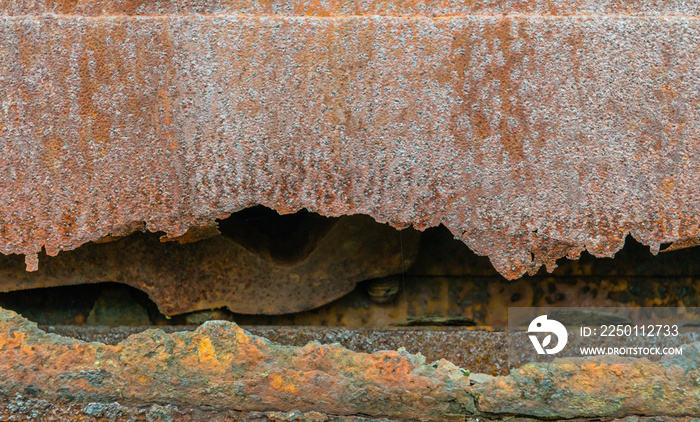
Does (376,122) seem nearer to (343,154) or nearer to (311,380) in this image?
(343,154)

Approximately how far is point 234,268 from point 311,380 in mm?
434

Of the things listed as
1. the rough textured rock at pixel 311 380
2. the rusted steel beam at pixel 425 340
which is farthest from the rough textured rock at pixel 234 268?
the rough textured rock at pixel 311 380

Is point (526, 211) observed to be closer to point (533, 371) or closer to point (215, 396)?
point (533, 371)

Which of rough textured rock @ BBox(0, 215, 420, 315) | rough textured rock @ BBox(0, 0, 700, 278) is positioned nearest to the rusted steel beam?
rough textured rock @ BBox(0, 215, 420, 315)

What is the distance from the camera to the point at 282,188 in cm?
155

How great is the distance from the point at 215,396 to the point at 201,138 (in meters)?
0.61

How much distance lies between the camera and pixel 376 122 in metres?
1.55

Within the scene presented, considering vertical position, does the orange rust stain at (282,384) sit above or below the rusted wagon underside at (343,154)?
below

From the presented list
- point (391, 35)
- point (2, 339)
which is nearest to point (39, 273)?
point (2, 339)

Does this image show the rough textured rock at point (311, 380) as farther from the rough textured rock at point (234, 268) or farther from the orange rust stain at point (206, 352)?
the rough textured rock at point (234, 268)

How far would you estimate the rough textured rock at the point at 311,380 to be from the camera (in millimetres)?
1553

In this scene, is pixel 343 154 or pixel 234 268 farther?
pixel 234 268

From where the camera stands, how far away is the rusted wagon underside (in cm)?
154

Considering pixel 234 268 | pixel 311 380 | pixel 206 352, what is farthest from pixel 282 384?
pixel 234 268
